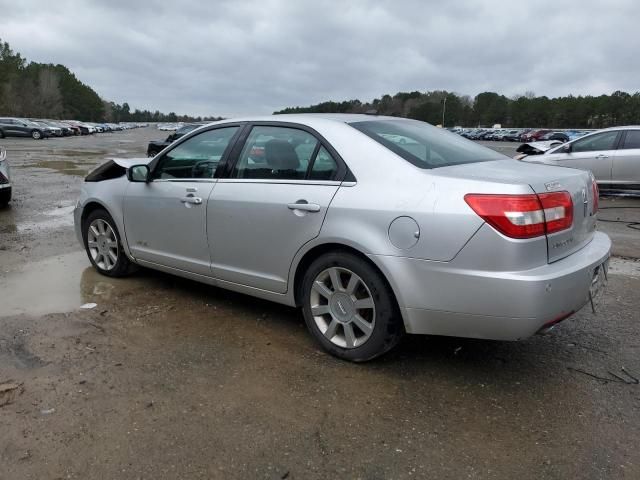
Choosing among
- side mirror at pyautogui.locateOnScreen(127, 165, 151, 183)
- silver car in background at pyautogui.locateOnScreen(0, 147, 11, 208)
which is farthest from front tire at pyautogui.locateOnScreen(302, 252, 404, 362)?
silver car in background at pyautogui.locateOnScreen(0, 147, 11, 208)

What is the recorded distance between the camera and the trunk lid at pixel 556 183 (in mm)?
2980

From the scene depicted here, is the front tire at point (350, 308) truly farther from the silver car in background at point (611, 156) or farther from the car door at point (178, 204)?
the silver car in background at point (611, 156)

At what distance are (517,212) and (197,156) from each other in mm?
2621

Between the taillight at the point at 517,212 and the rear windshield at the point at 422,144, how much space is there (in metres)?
0.52

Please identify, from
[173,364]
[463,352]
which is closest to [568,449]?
[463,352]

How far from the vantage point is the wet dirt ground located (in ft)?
8.19

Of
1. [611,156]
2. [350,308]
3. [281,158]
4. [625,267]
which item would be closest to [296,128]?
[281,158]

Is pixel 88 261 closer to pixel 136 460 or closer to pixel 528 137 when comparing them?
pixel 136 460

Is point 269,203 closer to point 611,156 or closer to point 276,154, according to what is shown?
point 276,154

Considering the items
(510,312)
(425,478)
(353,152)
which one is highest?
(353,152)

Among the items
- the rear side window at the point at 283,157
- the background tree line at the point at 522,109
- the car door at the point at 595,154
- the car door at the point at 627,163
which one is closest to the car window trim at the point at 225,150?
the rear side window at the point at 283,157

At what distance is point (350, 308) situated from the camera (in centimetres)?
339

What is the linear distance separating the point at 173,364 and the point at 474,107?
116m

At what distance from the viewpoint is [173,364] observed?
3457mm
